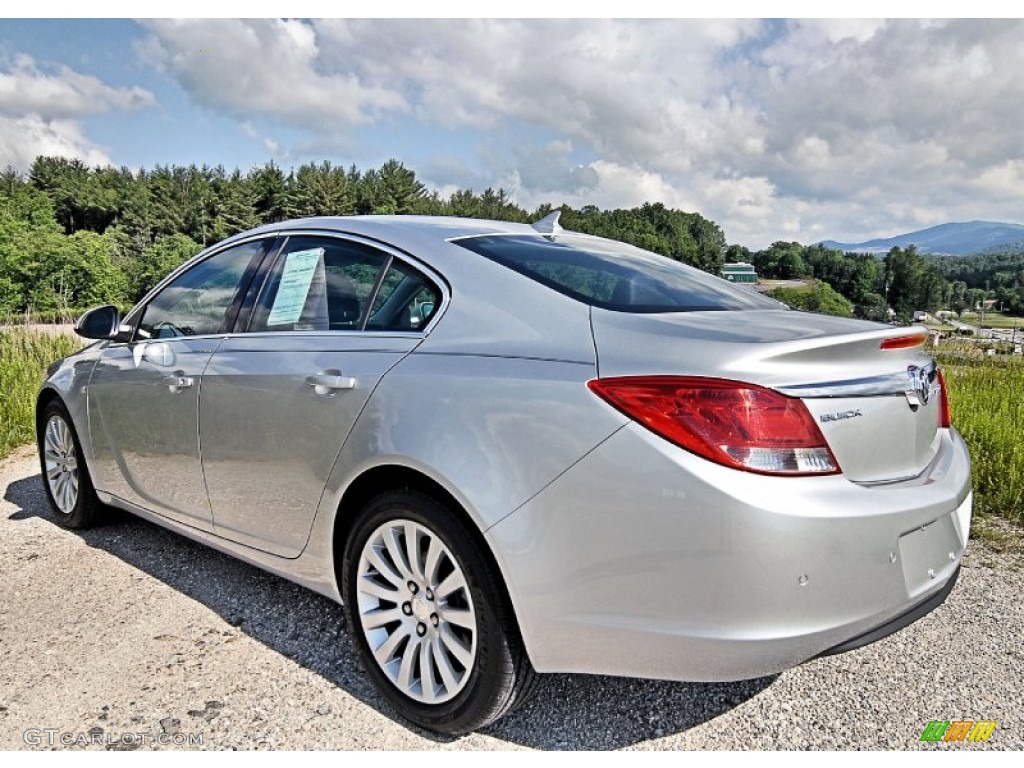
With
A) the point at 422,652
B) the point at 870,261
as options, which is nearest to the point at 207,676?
the point at 422,652

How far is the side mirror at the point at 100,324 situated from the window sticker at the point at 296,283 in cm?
132

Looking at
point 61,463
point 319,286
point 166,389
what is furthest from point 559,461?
point 61,463

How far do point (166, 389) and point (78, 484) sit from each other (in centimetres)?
133

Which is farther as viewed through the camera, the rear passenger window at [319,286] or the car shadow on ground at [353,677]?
the rear passenger window at [319,286]

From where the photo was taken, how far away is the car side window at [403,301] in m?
2.49

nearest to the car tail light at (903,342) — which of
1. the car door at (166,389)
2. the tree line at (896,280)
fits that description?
the car door at (166,389)

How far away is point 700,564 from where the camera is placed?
1818mm

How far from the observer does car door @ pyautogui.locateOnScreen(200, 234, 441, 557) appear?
2.52 meters

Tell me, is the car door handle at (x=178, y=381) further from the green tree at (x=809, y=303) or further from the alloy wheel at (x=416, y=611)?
the green tree at (x=809, y=303)

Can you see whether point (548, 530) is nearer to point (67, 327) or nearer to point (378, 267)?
point (378, 267)

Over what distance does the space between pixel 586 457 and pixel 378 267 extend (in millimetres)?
1203

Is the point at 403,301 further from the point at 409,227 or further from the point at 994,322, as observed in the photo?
the point at 994,322

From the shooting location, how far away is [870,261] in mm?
44094

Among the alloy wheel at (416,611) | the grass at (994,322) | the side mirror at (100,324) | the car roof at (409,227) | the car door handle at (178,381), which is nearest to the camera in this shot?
the alloy wheel at (416,611)
